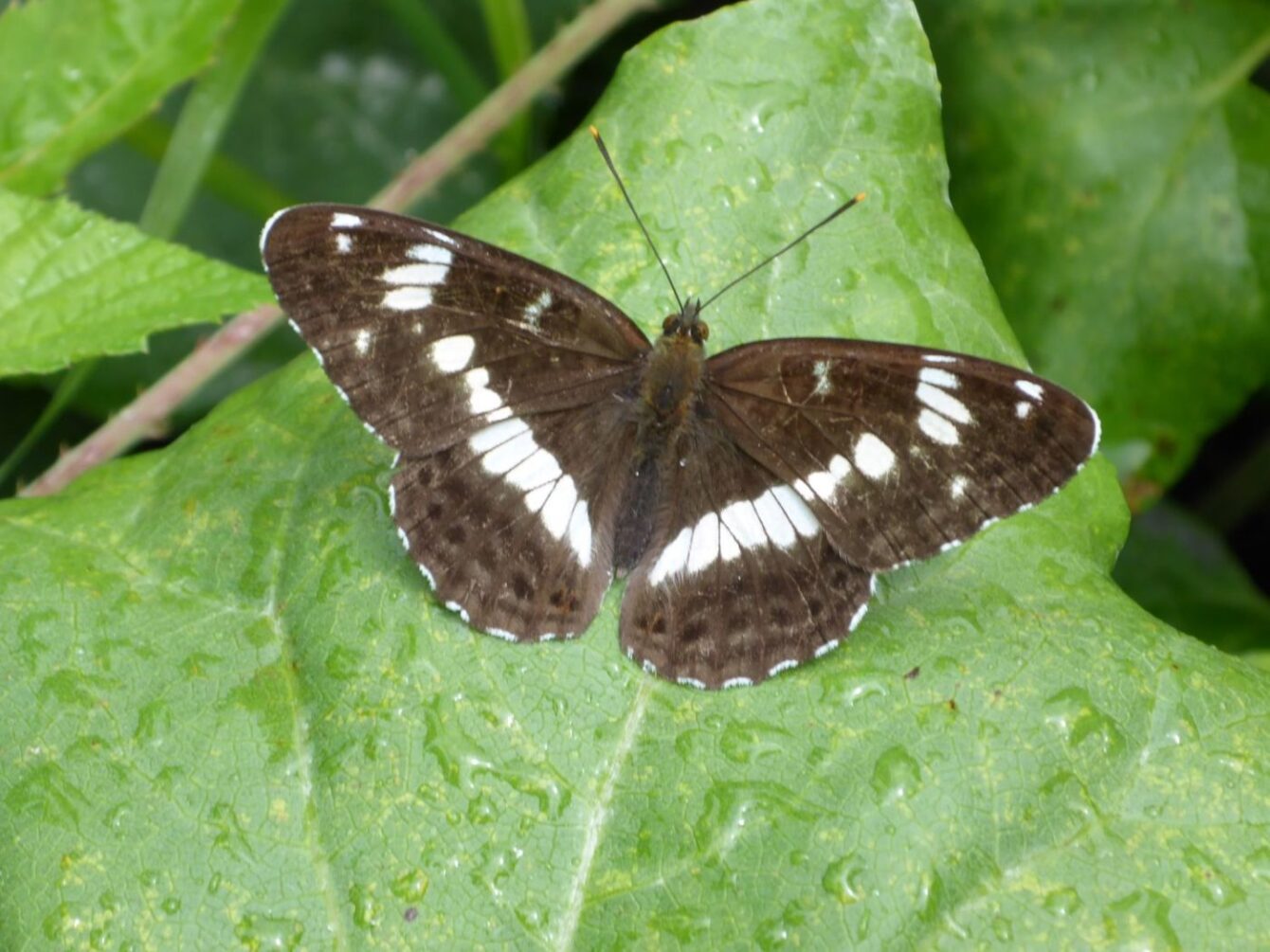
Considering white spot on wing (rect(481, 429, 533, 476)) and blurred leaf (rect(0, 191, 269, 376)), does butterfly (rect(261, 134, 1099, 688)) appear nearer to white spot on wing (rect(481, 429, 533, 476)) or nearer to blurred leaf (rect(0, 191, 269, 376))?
white spot on wing (rect(481, 429, 533, 476))

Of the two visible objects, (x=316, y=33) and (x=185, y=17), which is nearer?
(x=185, y=17)

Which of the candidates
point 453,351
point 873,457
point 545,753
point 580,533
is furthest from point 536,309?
point 545,753

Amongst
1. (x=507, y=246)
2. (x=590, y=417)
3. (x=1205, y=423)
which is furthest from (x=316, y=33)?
(x=1205, y=423)

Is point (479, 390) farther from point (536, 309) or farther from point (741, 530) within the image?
point (741, 530)

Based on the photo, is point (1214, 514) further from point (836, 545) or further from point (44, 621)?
point (44, 621)

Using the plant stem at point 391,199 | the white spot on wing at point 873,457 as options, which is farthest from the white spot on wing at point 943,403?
the plant stem at point 391,199

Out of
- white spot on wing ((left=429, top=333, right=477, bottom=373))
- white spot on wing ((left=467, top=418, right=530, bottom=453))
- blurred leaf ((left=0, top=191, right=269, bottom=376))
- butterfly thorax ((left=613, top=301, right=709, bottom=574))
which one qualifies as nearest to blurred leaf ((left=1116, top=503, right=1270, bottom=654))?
butterfly thorax ((left=613, top=301, right=709, bottom=574))

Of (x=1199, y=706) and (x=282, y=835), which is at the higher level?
(x=282, y=835)

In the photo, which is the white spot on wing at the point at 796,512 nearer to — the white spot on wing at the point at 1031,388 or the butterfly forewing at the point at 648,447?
the butterfly forewing at the point at 648,447
